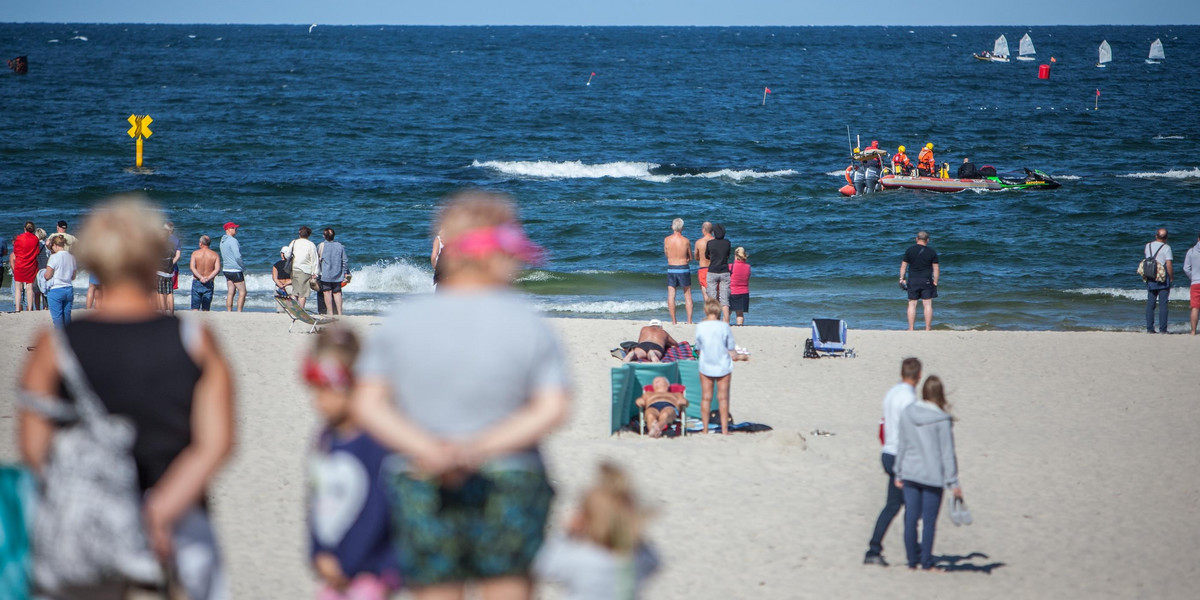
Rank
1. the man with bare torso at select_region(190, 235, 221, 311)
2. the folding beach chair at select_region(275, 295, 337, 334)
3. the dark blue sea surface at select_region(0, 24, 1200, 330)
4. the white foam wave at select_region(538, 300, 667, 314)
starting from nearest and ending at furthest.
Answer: the folding beach chair at select_region(275, 295, 337, 334) < the man with bare torso at select_region(190, 235, 221, 311) < the white foam wave at select_region(538, 300, 667, 314) < the dark blue sea surface at select_region(0, 24, 1200, 330)

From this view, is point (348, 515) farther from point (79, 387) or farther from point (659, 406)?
point (659, 406)

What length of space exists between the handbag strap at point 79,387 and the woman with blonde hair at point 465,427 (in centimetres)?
63

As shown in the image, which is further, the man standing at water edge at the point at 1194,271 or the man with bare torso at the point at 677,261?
the man with bare torso at the point at 677,261

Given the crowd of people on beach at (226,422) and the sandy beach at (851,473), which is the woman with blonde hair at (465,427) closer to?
the crowd of people on beach at (226,422)

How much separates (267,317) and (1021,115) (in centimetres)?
5020

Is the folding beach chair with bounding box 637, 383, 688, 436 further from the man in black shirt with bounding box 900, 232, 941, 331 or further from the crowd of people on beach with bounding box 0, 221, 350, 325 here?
the crowd of people on beach with bounding box 0, 221, 350, 325

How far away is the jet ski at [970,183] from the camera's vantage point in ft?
104

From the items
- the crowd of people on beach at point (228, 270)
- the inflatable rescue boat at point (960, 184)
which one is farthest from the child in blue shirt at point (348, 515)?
the inflatable rescue boat at point (960, 184)

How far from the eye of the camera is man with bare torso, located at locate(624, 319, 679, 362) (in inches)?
432

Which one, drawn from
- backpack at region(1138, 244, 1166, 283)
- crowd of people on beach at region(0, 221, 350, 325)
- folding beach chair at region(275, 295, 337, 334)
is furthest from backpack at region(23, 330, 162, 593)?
backpack at region(1138, 244, 1166, 283)

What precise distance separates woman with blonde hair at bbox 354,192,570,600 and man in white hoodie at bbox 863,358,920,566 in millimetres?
4004

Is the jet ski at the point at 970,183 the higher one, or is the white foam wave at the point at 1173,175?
the white foam wave at the point at 1173,175

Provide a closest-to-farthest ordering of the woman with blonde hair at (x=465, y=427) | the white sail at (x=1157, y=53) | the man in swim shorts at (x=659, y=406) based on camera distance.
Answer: the woman with blonde hair at (x=465, y=427) → the man in swim shorts at (x=659, y=406) → the white sail at (x=1157, y=53)

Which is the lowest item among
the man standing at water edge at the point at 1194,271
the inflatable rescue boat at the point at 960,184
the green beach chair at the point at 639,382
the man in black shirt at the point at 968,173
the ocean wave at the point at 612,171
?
the green beach chair at the point at 639,382
